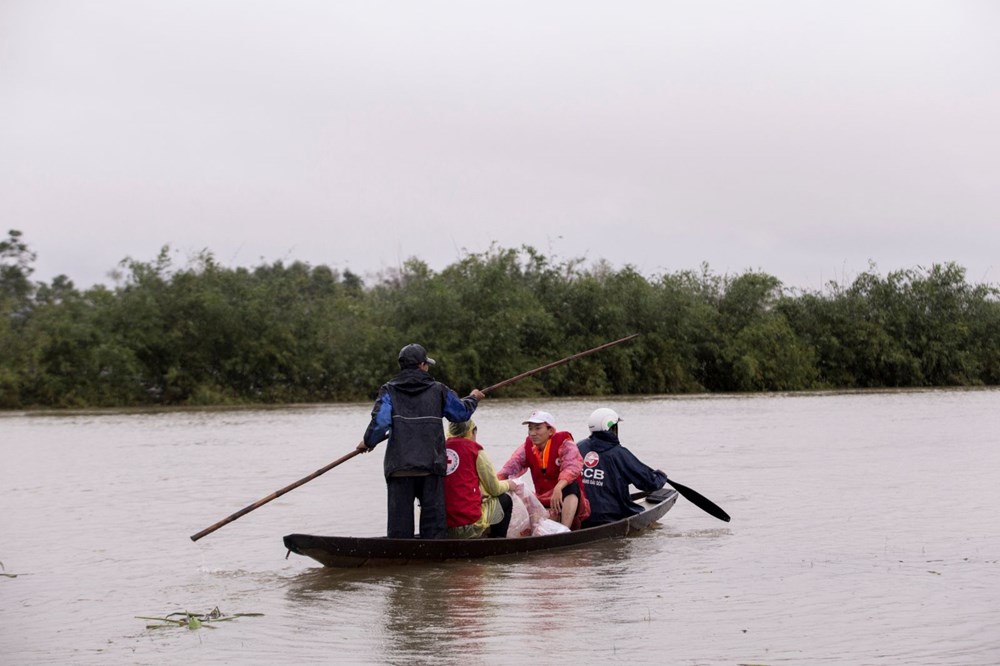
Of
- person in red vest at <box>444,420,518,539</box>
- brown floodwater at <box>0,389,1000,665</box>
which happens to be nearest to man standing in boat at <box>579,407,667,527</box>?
brown floodwater at <box>0,389,1000,665</box>

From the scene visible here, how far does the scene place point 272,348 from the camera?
38594mm

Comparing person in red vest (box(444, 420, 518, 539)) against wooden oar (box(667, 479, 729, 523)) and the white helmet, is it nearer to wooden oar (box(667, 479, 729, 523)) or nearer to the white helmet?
the white helmet

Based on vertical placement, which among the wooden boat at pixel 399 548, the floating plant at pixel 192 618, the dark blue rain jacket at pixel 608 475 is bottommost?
the floating plant at pixel 192 618

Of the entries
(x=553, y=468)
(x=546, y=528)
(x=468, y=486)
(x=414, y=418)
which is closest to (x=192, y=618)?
(x=414, y=418)

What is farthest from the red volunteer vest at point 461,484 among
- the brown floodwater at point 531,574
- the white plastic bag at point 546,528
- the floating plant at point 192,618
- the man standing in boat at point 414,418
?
the floating plant at point 192,618

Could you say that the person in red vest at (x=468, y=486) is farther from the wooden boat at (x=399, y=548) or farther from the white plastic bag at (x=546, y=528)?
the white plastic bag at (x=546, y=528)

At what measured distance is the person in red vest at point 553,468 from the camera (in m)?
10.8

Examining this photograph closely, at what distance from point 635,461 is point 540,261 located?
110ft

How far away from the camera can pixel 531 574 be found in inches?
376

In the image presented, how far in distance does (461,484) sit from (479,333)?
30.3m

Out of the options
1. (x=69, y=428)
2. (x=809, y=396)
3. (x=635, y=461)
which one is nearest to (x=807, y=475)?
(x=635, y=461)

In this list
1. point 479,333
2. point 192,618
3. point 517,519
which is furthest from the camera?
point 479,333

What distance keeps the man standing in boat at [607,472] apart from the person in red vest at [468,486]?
48.6 inches

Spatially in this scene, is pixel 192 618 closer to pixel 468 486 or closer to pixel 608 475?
pixel 468 486
